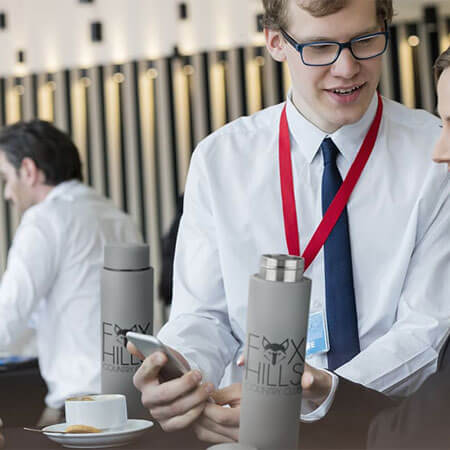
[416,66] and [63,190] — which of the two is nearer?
[63,190]

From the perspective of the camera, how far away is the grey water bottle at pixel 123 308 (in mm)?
1370

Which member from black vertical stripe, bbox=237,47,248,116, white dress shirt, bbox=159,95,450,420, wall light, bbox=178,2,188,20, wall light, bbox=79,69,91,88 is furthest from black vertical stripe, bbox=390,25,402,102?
white dress shirt, bbox=159,95,450,420

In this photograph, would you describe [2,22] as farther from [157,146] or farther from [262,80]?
[262,80]

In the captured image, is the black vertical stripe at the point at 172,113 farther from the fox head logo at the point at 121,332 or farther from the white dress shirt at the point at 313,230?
the fox head logo at the point at 121,332

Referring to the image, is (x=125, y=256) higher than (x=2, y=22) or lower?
lower

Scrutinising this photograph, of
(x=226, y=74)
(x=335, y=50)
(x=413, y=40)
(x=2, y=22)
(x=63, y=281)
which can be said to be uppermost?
(x=2, y=22)

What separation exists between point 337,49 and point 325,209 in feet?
1.22

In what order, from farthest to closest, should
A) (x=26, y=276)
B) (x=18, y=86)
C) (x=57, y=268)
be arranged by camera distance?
(x=18, y=86), (x=57, y=268), (x=26, y=276)

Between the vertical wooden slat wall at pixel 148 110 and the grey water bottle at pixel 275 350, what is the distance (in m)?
5.65

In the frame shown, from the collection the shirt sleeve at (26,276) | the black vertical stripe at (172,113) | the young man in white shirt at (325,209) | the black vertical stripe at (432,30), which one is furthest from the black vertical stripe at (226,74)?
the young man in white shirt at (325,209)

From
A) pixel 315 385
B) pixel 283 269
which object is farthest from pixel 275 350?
pixel 315 385

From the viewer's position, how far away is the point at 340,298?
1.72m

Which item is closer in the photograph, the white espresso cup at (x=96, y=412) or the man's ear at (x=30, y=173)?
the white espresso cup at (x=96, y=412)

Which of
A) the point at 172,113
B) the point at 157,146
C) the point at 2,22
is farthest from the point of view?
the point at 157,146
